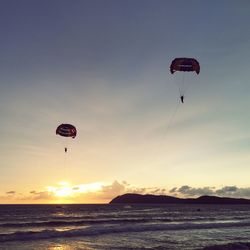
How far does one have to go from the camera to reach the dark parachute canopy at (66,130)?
1487 inches

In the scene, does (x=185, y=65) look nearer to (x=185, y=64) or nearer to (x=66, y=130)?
(x=185, y=64)

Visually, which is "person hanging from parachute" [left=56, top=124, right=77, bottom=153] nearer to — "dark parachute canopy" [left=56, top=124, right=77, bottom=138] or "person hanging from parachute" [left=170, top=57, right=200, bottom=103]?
"dark parachute canopy" [left=56, top=124, right=77, bottom=138]

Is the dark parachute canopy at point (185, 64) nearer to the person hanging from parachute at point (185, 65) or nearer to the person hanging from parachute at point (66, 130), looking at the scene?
the person hanging from parachute at point (185, 65)

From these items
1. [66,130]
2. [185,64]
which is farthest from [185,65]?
[66,130]

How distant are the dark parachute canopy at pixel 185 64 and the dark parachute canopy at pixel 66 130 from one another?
13.8m

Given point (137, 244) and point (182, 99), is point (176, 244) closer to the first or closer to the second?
point (137, 244)

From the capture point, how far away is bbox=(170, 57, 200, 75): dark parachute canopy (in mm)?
28797

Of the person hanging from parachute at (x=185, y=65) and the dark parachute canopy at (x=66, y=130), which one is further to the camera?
the dark parachute canopy at (x=66, y=130)

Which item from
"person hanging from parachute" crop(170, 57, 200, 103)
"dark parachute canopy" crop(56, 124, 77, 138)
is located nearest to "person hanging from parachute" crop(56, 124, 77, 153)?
"dark parachute canopy" crop(56, 124, 77, 138)

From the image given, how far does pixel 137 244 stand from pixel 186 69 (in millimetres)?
13931

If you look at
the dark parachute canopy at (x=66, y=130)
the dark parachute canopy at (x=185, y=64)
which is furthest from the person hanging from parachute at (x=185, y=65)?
the dark parachute canopy at (x=66, y=130)

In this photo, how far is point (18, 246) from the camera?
29.4 metres

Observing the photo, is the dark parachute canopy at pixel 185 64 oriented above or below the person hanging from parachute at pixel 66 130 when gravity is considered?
above

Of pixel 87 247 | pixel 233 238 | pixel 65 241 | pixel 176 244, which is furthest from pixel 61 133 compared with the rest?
pixel 233 238
